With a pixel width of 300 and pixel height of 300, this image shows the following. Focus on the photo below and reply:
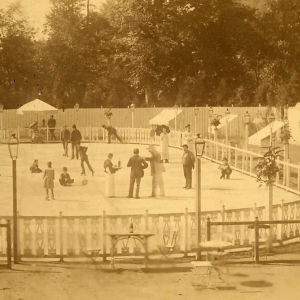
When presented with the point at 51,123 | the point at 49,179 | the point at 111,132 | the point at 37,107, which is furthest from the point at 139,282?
the point at 51,123

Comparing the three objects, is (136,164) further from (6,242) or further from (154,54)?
(154,54)

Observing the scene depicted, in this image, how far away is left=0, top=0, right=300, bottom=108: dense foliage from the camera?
58.3 ft

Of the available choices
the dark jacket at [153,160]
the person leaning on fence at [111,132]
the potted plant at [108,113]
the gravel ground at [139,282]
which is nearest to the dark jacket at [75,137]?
the person leaning on fence at [111,132]

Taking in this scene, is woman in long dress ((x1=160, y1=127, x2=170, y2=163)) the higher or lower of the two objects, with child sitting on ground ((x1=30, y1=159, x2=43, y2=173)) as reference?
higher

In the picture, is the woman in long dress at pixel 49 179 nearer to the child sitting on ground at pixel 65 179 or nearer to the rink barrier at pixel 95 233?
the child sitting on ground at pixel 65 179

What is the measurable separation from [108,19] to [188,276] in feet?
40.5

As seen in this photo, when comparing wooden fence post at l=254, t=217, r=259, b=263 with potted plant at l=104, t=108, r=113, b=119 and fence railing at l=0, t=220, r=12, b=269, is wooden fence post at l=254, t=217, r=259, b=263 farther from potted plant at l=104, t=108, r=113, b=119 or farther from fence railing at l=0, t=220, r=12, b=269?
potted plant at l=104, t=108, r=113, b=119

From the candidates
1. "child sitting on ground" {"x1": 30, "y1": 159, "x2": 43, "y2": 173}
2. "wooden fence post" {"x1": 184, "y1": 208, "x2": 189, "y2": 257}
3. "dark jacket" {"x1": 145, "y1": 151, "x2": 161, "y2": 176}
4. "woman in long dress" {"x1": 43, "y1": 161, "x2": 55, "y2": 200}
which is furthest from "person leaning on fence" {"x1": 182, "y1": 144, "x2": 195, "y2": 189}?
"wooden fence post" {"x1": 184, "y1": 208, "x2": 189, "y2": 257}

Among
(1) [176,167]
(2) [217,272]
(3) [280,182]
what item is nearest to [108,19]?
(1) [176,167]

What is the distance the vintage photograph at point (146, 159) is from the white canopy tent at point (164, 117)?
7 centimetres

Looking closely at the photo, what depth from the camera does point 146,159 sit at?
19703mm

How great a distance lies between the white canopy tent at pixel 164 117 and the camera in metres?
37.4

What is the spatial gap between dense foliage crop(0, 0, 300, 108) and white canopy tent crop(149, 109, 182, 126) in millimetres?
1300

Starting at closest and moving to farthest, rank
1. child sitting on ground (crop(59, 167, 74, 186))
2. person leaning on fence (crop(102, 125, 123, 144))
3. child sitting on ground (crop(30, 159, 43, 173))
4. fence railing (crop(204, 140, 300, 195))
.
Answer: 1. fence railing (crop(204, 140, 300, 195))
2. child sitting on ground (crop(59, 167, 74, 186))
3. child sitting on ground (crop(30, 159, 43, 173))
4. person leaning on fence (crop(102, 125, 123, 144))
